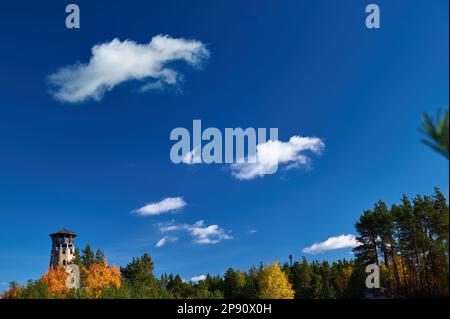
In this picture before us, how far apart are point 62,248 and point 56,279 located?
11944 millimetres

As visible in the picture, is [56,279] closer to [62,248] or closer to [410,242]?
[62,248]

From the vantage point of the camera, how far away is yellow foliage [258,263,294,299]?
63.1 meters

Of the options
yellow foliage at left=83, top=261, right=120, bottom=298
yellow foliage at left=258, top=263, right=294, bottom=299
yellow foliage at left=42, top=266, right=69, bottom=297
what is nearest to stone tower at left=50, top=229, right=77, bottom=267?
yellow foliage at left=42, top=266, right=69, bottom=297

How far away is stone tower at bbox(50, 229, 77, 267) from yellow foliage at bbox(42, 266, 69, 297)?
2078mm

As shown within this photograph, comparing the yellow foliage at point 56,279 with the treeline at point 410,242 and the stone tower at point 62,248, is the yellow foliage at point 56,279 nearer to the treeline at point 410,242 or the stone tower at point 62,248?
the stone tower at point 62,248

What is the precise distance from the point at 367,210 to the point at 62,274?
185 ft

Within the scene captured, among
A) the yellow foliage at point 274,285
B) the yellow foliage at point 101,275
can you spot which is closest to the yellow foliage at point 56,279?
the yellow foliage at point 101,275

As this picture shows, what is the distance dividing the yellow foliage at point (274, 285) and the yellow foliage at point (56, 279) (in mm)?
33018

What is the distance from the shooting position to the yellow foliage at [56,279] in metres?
76.1

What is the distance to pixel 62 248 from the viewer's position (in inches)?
3647
